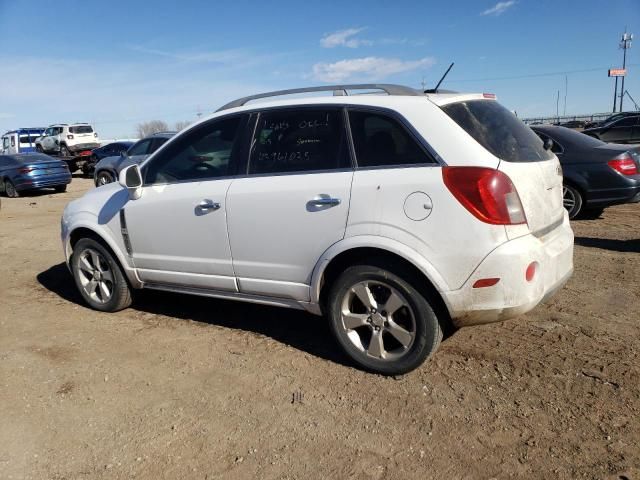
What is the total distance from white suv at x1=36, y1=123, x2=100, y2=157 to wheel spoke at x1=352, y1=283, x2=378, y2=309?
88.2 feet

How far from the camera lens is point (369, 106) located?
3439mm

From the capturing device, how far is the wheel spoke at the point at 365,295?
3.39m

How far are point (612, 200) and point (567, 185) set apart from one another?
634 mm

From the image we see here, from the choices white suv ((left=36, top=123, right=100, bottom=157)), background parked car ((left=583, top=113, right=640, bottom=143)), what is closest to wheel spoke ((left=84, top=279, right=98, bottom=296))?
background parked car ((left=583, top=113, right=640, bottom=143))

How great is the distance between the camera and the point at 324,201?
3.40m

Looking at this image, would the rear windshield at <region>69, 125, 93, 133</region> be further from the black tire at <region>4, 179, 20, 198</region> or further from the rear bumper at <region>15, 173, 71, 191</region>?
the rear bumper at <region>15, 173, 71, 191</region>

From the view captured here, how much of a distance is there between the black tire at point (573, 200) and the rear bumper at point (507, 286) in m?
5.21

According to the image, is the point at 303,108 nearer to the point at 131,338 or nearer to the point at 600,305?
the point at 131,338

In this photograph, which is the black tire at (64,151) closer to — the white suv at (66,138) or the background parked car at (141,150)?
the white suv at (66,138)

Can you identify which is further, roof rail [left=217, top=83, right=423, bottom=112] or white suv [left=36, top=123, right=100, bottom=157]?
white suv [left=36, top=123, right=100, bottom=157]

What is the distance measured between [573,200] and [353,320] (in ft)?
19.1

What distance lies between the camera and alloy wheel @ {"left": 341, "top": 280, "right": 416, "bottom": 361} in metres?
3.34

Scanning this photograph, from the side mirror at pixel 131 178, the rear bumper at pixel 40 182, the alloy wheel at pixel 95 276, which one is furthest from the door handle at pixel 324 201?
the rear bumper at pixel 40 182

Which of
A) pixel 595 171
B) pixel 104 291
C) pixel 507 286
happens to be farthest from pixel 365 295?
pixel 595 171
